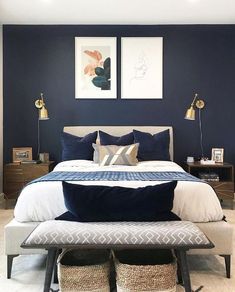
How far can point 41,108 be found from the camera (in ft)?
17.0

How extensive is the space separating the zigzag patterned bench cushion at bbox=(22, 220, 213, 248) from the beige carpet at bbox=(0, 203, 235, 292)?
0.53 meters

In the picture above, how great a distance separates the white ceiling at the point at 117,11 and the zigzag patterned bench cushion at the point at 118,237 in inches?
126

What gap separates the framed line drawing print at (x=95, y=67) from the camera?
527 centimetres

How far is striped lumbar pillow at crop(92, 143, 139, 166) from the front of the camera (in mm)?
4289

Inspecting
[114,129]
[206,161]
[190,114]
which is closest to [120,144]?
[114,129]

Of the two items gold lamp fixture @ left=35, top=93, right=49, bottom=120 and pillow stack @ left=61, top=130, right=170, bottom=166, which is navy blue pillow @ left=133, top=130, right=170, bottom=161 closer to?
pillow stack @ left=61, top=130, right=170, bottom=166

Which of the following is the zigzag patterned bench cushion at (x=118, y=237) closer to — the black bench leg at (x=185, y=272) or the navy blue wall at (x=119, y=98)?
the black bench leg at (x=185, y=272)

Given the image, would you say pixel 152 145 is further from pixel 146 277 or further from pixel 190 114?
pixel 146 277

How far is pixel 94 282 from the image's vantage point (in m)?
2.20

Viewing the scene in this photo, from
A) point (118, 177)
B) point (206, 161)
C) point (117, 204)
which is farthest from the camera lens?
point (206, 161)

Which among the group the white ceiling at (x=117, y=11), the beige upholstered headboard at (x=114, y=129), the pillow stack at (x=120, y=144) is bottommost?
the pillow stack at (x=120, y=144)

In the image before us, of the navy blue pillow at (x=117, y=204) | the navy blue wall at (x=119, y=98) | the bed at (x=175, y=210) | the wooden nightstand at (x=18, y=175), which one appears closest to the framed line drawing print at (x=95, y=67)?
the navy blue wall at (x=119, y=98)

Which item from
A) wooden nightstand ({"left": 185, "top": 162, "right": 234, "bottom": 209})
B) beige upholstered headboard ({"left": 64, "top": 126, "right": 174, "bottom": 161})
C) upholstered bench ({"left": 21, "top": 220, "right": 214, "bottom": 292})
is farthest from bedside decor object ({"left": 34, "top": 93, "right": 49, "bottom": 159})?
upholstered bench ({"left": 21, "top": 220, "right": 214, "bottom": 292})

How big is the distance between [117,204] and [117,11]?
3247 millimetres
